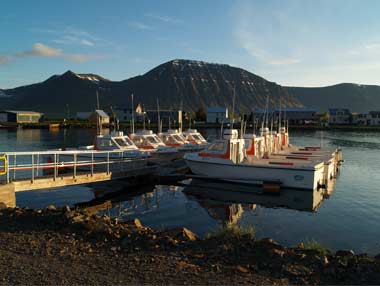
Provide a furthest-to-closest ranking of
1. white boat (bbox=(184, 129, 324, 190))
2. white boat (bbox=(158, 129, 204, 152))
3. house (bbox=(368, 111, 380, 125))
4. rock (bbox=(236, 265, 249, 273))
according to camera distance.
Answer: house (bbox=(368, 111, 380, 125)) < white boat (bbox=(158, 129, 204, 152)) < white boat (bbox=(184, 129, 324, 190)) < rock (bbox=(236, 265, 249, 273))

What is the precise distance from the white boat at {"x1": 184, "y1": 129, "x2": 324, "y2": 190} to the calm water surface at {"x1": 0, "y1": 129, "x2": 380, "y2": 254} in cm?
83

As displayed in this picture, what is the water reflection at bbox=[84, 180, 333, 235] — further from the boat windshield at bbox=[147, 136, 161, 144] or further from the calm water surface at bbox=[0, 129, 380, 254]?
the boat windshield at bbox=[147, 136, 161, 144]

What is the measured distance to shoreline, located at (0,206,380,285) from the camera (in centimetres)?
750

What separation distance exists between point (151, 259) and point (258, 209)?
1320 cm

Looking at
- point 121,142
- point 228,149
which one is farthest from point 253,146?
point 121,142

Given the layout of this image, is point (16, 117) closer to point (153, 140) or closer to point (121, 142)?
point (153, 140)

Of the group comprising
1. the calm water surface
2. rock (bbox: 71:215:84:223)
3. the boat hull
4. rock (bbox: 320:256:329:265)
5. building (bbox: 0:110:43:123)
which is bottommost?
the calm water surface

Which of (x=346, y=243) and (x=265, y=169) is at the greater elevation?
(x=265, y=169)

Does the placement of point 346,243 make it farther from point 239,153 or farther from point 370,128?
point 370,128

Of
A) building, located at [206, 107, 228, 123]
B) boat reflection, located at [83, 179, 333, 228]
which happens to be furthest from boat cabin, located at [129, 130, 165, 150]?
building, located at [206, 107, 228, 123]

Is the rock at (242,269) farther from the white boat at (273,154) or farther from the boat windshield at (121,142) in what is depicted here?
the boat windshield at (121,142)

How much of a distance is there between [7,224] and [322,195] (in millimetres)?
19084

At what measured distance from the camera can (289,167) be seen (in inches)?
982

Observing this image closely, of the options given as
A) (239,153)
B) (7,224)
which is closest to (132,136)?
(239,153)
